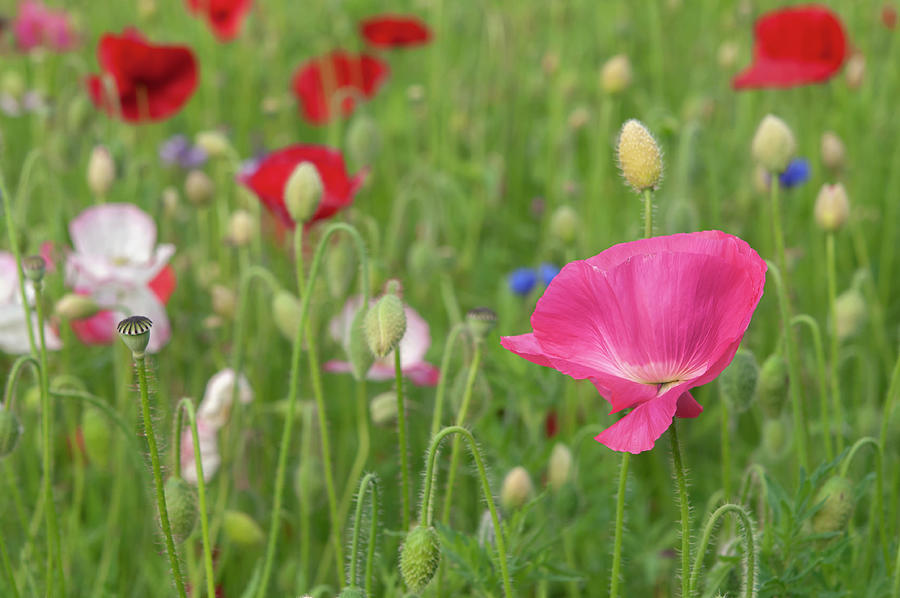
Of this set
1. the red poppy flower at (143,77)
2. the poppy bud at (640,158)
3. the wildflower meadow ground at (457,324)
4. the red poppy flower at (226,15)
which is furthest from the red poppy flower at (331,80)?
the poppy bud at (640,158)

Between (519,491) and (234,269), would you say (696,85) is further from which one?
(519,491)

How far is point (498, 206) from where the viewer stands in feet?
9.37

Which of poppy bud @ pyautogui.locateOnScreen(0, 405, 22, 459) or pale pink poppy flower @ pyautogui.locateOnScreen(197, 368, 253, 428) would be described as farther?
pale pink poppy flower @ pyautogui.locateOnScreen(197, 368, 253, 428)

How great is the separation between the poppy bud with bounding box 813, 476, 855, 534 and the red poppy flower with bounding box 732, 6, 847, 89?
128 cm

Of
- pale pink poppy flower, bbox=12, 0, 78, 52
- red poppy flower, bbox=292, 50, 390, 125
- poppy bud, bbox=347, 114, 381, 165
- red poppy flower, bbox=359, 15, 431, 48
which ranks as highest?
pale pink poppy flower, bbox=12, 0, 78, 52

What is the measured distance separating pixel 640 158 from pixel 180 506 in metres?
0.66

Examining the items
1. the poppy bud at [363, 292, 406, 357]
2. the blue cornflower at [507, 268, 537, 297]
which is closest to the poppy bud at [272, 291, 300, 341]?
the poppy bud at [363, 292, 406, 357]

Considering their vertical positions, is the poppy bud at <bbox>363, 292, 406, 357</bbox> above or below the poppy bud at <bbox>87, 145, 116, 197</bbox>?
below

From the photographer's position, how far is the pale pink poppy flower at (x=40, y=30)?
3393 mm

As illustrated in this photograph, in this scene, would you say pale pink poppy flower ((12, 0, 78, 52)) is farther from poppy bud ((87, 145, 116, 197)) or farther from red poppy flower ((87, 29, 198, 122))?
poppy bud ((87, 145, 116, 197))

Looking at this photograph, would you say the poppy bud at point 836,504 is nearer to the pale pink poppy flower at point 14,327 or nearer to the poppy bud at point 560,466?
the poppy bud at point 560,466

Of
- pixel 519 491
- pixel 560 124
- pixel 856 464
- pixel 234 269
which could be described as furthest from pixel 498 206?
pixel 519 491

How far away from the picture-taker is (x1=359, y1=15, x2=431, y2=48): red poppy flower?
9.52 ft

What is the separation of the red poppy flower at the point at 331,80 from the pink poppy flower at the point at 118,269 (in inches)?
40.8
